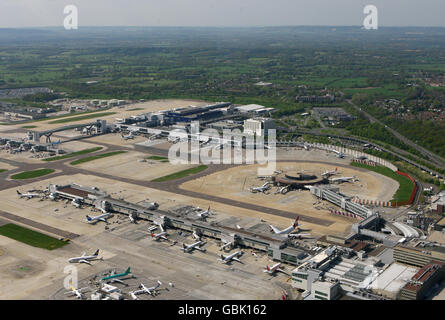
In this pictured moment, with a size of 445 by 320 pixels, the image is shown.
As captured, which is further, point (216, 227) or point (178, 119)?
point (178, 119)

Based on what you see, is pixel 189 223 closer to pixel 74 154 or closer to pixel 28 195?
pixel 28 195

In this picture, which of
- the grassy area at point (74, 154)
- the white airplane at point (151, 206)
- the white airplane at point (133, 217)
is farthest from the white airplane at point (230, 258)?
the grassy area at point (74, 154)

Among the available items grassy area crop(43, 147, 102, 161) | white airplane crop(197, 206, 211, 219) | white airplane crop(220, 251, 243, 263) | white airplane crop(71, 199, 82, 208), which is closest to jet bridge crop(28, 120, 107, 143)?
grassy area crop(43, 147, 102, 161)

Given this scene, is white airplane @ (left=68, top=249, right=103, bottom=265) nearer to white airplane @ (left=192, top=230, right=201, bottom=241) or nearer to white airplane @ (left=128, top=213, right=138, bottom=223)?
white airplane @ (left=128, top=213, right=138, bottom=223)

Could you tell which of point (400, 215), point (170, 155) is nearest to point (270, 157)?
point (170, 155)

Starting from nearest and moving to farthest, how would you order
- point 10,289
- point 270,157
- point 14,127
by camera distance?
point 10,289 → point 270,157 → point 14,127

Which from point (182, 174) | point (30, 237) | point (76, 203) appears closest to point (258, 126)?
point (182, 174)
